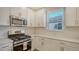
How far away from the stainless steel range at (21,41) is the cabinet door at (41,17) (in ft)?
0.81

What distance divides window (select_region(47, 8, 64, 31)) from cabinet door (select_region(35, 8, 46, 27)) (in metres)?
0.07

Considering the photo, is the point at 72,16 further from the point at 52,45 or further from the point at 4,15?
the point at 4,15

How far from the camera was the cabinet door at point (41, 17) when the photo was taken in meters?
1.37

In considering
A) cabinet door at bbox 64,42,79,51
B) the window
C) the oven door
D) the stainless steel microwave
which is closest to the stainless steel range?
the oven door

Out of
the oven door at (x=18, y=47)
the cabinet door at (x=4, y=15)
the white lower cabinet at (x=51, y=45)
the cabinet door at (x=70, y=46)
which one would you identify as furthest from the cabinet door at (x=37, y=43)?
the cabinet door at (x=4, y=15)

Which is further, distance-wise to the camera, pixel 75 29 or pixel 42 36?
pixel 42 36

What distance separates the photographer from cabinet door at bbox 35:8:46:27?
1.37 metres

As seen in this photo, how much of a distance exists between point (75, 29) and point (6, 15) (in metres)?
0.94

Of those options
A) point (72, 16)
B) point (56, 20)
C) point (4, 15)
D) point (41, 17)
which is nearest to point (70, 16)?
point (72, 16)

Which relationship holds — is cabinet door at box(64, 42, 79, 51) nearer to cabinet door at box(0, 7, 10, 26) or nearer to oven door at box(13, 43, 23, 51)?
oven door at box(13, 43, 23, 51)
